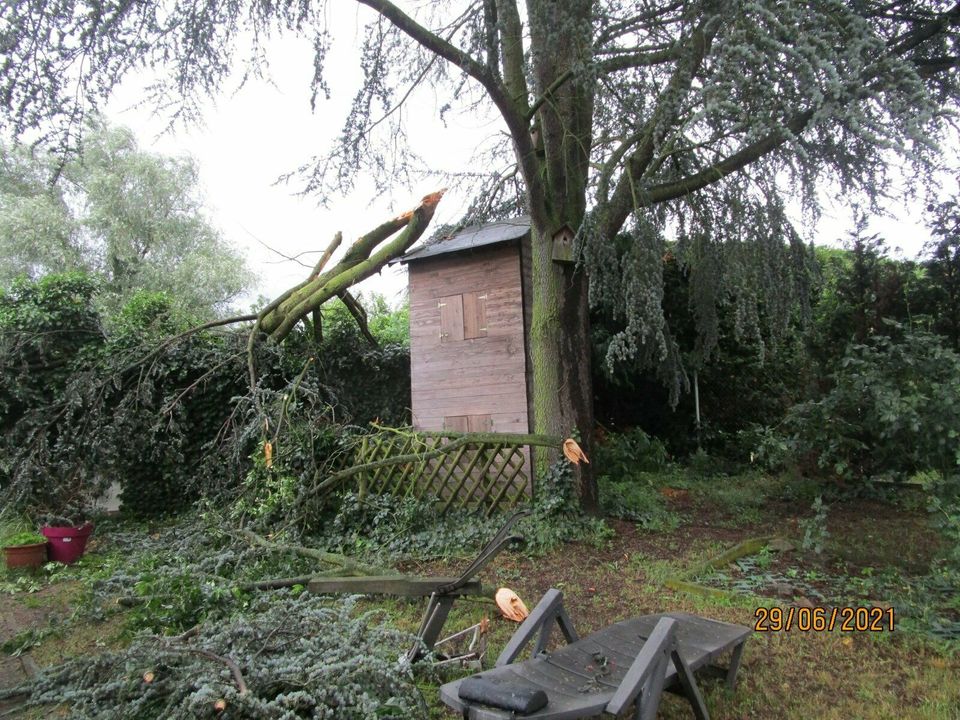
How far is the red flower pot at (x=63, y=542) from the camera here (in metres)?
6.29

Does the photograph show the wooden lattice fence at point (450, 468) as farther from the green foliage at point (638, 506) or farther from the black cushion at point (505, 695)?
the black cushion at point (505, 695)

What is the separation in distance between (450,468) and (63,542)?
3959 mm

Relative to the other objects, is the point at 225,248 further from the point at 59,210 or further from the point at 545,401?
the point at 545,401

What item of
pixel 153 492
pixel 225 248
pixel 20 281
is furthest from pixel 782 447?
pixel 225 248

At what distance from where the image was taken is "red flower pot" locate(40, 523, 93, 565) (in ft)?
20.6

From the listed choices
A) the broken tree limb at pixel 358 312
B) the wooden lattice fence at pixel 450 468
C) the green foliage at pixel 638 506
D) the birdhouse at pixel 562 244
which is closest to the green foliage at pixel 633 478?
the green foliage at pixel 638 506

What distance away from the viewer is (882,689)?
3.04 metres

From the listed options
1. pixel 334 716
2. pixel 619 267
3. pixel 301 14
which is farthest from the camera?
pixel 619 267

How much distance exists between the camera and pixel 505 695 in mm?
2174

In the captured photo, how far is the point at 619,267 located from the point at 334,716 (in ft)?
17.4

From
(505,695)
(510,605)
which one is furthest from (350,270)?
(505,695)

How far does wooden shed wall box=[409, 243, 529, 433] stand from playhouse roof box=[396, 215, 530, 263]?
5.9 inches
